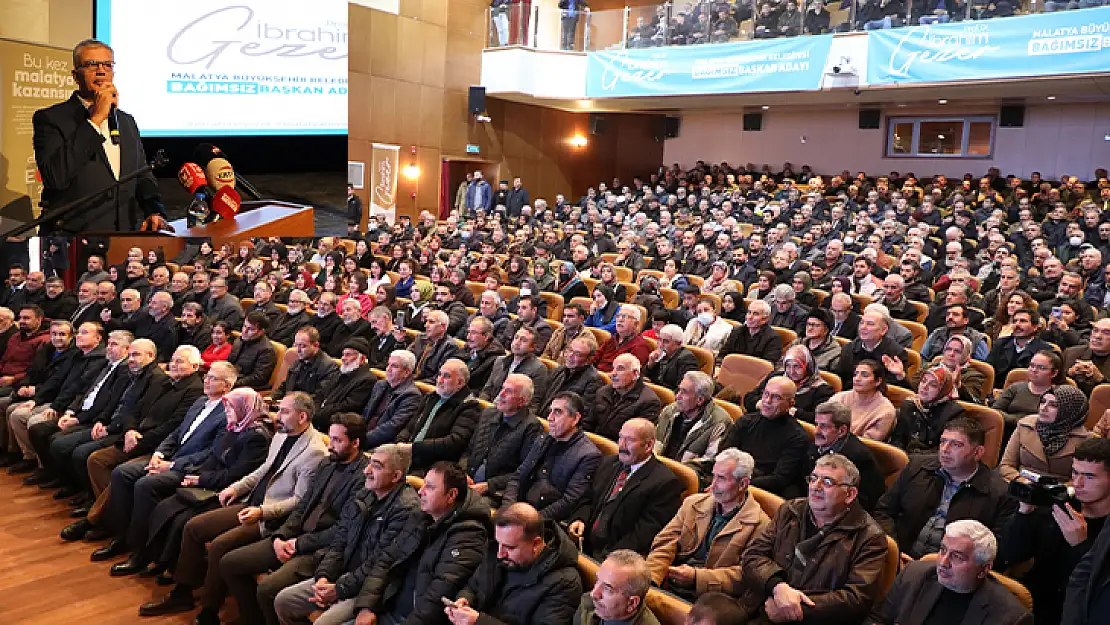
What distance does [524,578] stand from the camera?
2.48 m

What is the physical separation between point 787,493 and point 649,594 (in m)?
1.02

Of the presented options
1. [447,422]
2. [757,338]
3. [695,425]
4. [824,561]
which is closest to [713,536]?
[824,561]

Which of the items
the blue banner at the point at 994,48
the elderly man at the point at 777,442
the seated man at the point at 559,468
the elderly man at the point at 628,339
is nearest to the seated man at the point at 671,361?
the elderly man at the point at 628,339

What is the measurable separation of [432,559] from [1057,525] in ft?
6.00

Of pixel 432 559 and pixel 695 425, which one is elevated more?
→ pixel 695 425

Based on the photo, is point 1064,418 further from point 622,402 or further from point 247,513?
point 247,513

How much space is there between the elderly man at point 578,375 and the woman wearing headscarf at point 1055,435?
1771 mm

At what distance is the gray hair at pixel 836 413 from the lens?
300 cm

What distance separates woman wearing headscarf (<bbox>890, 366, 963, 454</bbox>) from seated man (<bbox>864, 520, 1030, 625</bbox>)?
4.21 ft

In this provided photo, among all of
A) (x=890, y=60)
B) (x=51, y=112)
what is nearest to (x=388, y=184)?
(x=890, y=60)

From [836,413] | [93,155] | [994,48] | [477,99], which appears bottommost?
[836,413]

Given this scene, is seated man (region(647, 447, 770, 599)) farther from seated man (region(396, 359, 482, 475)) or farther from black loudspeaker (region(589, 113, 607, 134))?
black loudspeaker (region(589, 113, 607, 134))

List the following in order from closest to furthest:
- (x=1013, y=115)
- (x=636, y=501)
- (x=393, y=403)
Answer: (x=636, y=501) < (x=393, y=403) < (x=1013, y=115)

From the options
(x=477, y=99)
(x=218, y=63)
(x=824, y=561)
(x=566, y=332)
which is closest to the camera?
(x=824, y=561)
